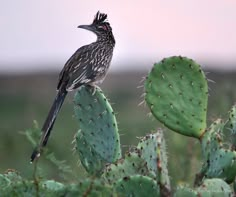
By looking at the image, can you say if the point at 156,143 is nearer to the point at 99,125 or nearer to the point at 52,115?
the point at 99,125

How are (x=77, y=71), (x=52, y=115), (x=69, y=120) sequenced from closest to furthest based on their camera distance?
(x=52, y=115)
(x=77, y=71)
(x=69, y=120)

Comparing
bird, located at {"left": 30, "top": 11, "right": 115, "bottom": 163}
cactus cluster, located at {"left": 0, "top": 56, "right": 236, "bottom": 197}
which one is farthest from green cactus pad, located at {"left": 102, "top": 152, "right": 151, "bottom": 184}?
bird, located at {"left": 30, "top": 11, "right": 115, "bottom": 163}

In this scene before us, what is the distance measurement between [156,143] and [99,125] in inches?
39.9

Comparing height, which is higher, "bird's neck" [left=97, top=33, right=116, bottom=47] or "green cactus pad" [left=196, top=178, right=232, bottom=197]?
"bird's neck" [left=97, top=33, right=116, bottom=47]

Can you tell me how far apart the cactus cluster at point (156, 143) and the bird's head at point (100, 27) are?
4.72 feet

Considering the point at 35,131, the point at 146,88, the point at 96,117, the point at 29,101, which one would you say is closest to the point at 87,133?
the point at 96,117

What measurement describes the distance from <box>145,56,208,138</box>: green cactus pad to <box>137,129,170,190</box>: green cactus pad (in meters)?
0.41

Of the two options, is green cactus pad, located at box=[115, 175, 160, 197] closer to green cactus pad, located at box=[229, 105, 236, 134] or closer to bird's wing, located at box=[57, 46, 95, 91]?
green cactus pad, located at box=[229, 105, 236, 134]

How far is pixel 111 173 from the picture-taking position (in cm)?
554

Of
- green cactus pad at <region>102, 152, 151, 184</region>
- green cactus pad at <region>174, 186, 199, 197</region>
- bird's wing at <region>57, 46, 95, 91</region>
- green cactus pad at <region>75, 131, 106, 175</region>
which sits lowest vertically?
green cactus pad at <region>75, 131, 106, 175</region>

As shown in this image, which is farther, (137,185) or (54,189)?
(137,185)

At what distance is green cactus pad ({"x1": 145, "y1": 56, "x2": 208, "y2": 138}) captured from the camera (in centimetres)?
605

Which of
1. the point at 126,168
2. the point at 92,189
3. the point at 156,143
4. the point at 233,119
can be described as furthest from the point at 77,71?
the point at 92,189

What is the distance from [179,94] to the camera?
613cm
